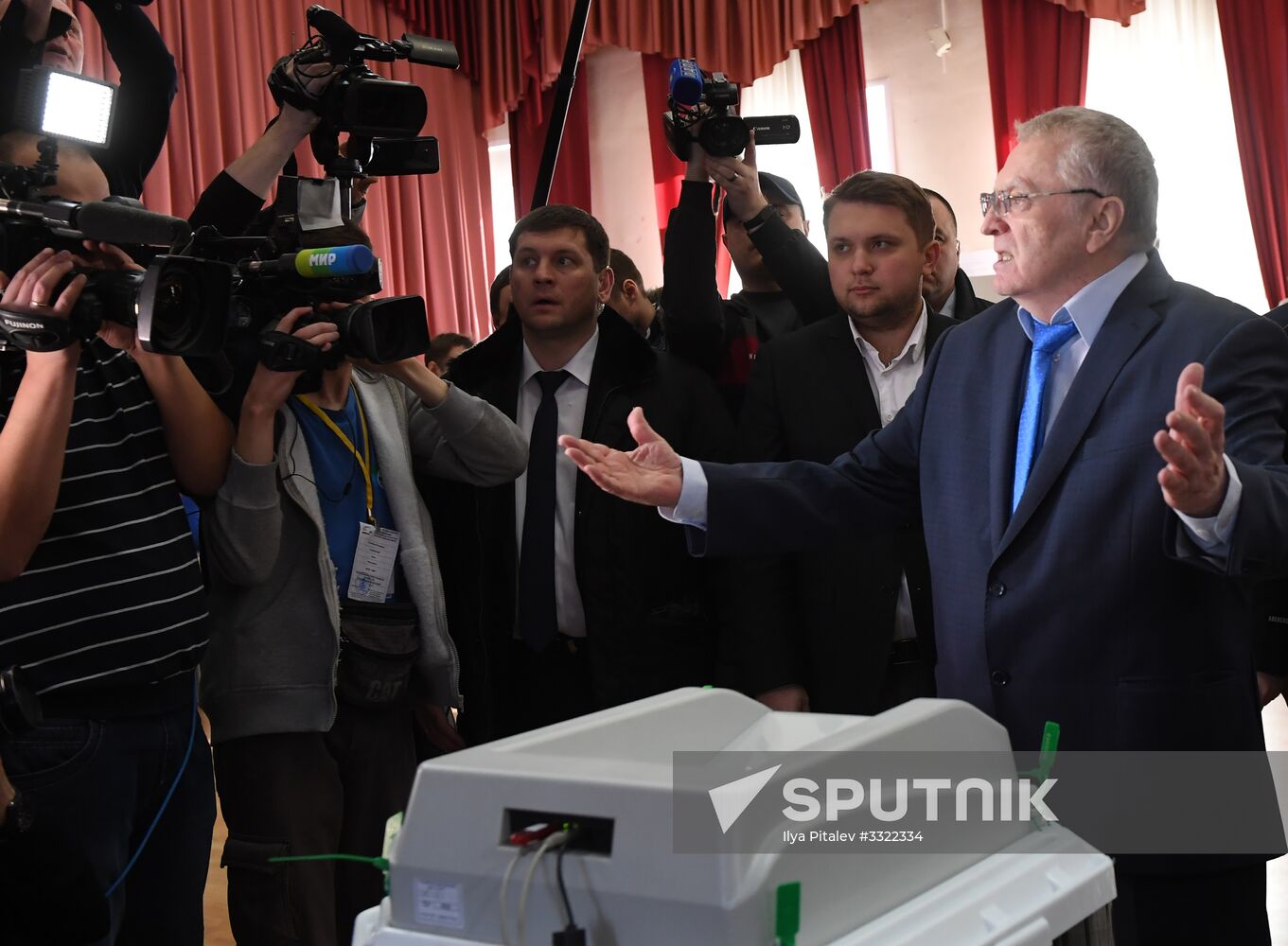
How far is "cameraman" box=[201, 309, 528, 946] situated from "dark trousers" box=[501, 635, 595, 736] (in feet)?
0.64

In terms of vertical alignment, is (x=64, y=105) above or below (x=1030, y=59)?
below

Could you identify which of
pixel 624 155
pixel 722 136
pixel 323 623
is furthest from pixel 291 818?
pixel 624 155

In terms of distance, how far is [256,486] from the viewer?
1.79 meters

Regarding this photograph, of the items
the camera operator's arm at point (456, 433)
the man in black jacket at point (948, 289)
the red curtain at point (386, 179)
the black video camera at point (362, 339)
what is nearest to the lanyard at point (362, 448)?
the camera operator's arm at point (456, 433)

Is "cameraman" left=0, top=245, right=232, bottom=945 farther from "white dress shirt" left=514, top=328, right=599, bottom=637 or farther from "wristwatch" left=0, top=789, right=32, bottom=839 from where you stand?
"white dress shirt" left=514, top=328, right=599, bottom=637

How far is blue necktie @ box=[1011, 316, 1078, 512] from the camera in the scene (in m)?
1.58

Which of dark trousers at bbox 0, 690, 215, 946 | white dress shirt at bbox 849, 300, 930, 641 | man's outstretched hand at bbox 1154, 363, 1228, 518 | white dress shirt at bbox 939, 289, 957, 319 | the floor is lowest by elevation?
the floor

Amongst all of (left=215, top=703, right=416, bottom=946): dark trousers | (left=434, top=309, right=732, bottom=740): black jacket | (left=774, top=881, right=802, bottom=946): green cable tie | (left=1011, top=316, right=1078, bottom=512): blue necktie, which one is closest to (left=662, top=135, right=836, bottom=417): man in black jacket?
(left=434, top=309, right=732, bottom=740): black jacket

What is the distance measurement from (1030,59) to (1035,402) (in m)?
5.13

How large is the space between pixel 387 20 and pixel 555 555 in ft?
16.4

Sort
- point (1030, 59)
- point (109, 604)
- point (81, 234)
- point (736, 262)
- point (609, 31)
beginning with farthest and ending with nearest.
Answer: point (609, 31) → point (1030, 59) → point (736, 262) → point (109, 604) → point (81, 234)

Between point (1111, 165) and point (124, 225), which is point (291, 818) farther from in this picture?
point (1111, 165)

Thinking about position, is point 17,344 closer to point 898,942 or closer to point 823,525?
point 823,525

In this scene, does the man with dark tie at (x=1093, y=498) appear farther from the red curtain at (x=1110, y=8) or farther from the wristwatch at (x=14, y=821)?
the red curtain at (x=1110, y=8)
